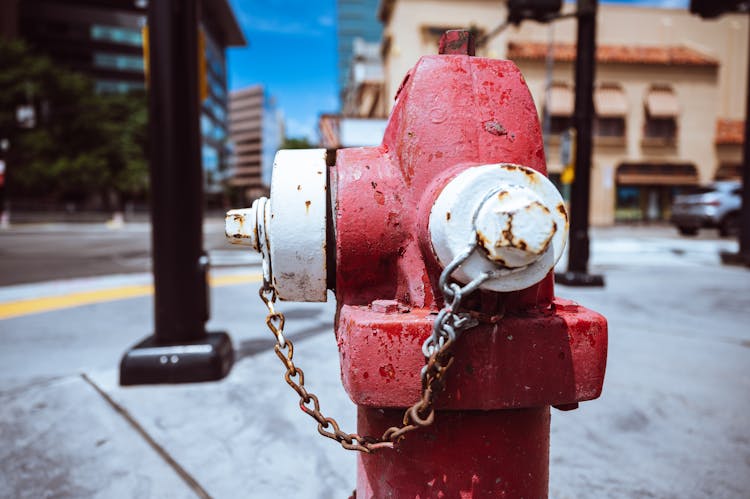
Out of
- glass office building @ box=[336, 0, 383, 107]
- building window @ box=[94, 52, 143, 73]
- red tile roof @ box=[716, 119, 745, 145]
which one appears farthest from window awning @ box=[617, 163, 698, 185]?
glass office building @ box=[336, 0, 383, 107]

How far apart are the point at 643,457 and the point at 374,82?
3240 centimetres

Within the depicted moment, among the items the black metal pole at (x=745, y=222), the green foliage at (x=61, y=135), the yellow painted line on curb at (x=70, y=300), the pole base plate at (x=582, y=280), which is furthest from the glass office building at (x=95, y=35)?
the pole base plate at (x=582, y=280)

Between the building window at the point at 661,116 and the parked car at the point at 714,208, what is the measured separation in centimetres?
1190

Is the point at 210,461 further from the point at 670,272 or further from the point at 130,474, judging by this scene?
the point at 670,272

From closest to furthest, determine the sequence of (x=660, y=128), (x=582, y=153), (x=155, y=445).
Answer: (x=155, y=445)
(x=582, y=153)
(x=660, y=128)

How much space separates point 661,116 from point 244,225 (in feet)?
94.5

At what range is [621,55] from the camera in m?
24.7

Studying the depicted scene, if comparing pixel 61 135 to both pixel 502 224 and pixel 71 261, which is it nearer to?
pixel 71 261

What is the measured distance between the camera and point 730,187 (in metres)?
14.1

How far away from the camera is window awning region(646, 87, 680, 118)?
976 inches

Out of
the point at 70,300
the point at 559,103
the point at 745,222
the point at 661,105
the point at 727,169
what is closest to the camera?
the point at 70,300

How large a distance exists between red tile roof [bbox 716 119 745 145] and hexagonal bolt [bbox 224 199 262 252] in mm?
30152

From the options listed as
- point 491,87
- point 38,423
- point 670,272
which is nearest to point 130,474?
point 38,423

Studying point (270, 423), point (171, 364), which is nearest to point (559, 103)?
point (171, 364)
